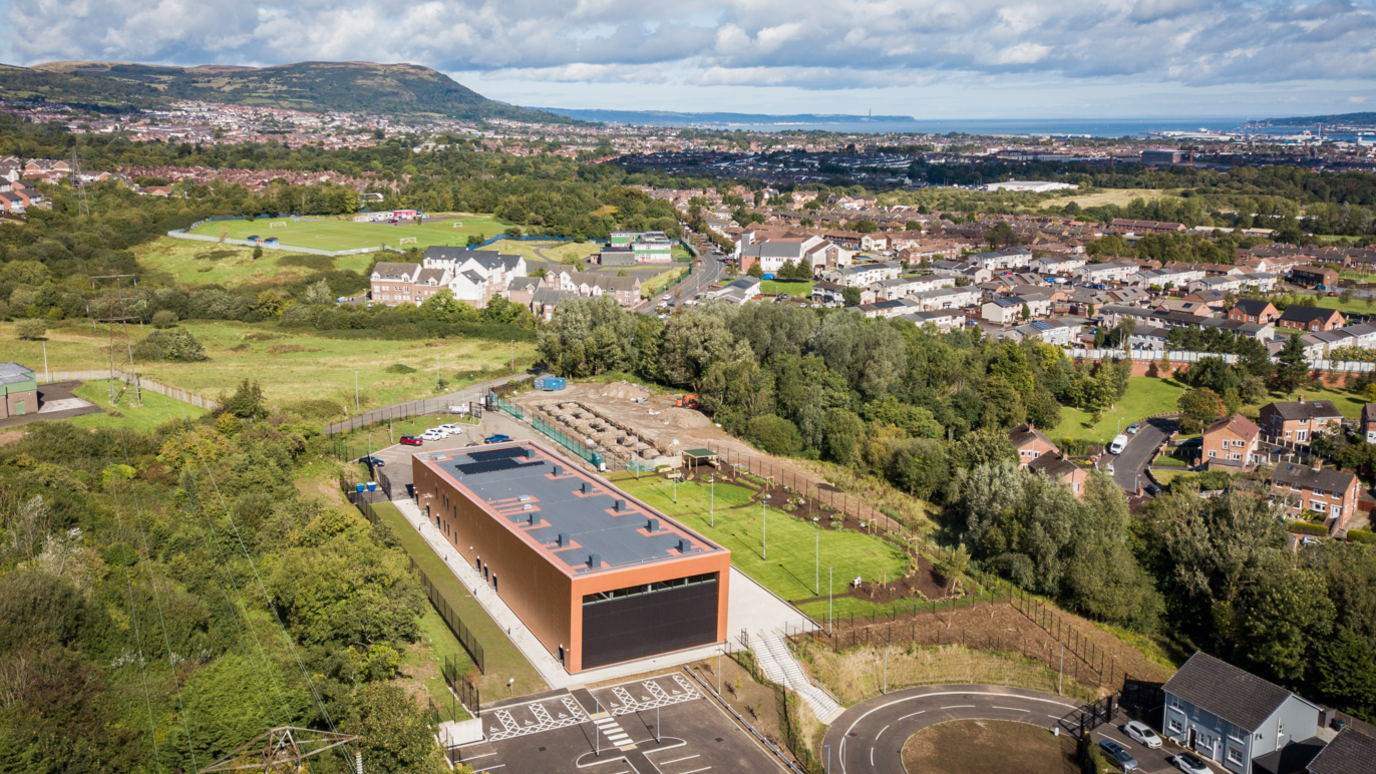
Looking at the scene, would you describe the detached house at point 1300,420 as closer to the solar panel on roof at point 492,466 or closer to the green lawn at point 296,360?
the solar panel on roof at point 492,466

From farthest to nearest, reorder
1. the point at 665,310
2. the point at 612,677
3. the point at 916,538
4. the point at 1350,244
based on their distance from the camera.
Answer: the point at 1350,244, the point at 665,310, the point at 916,538, the point at 612,677

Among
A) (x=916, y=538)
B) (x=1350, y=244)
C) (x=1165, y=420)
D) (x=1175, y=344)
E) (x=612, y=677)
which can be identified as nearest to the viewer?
(x=612, y=677)

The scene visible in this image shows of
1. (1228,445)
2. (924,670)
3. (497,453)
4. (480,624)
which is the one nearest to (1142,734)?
(924,670)

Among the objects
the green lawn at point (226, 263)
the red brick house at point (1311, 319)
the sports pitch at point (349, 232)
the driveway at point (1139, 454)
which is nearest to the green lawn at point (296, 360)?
the green lawn at point (226, 263)

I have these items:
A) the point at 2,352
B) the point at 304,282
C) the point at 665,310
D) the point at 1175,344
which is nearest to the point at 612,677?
the point at 2,352

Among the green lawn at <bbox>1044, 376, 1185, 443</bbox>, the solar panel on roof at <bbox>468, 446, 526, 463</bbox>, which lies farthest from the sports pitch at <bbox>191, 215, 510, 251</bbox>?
the green lawn at <bbox>1044, 376, 1185, 443</bbox>

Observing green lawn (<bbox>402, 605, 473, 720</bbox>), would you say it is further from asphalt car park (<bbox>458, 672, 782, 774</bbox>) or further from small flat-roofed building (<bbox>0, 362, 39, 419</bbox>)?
→ small flat-roofed building (<bbox>0, 362, 39, 419</bbox>)

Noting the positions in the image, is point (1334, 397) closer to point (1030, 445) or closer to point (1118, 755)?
point (1030, 445)

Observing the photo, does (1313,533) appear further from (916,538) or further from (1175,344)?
(1175,344)
